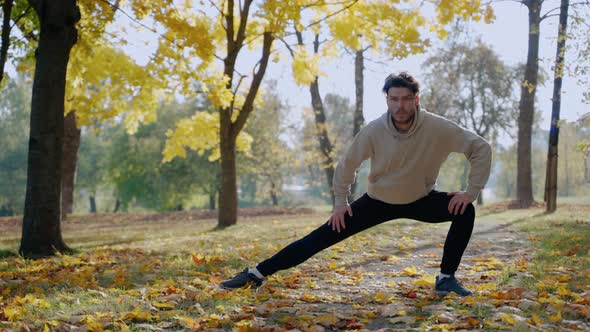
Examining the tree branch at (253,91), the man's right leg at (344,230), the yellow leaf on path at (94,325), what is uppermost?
the tree branch at (253,91)

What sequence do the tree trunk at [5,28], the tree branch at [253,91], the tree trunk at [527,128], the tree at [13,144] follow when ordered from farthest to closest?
1. the tree at [13,144]
2. the tree trunk at [527,128]
3. the tree branch at [253,91]
4. the tree trunk at [5,28]

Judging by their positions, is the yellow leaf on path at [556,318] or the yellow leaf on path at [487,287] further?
the yellow leaf on path at [487,287]

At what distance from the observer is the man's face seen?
4.72 m

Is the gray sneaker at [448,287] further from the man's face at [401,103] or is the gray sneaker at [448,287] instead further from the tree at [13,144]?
the tree at [13,144]

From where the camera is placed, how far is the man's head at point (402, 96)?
4.71m

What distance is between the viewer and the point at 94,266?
24.5 feet

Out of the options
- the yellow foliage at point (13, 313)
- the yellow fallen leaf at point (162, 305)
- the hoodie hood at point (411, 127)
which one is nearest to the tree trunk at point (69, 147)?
the yellow foliage at point (13, 313)

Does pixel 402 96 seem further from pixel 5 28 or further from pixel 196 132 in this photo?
pixel 196 132

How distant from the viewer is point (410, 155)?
16.0 feet

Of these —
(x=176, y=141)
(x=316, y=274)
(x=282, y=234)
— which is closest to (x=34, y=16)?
(x=176, y=141)

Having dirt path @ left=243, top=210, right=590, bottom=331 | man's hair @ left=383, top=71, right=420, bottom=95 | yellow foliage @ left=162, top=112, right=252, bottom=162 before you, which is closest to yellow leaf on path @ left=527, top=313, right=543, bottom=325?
dirt path @ left=243, top=210, right=590, bottom=331

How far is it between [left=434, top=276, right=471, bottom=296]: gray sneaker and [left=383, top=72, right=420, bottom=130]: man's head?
4.66 ft

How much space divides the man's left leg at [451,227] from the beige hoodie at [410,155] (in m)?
0.10

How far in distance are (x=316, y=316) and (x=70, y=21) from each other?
22.0ft
